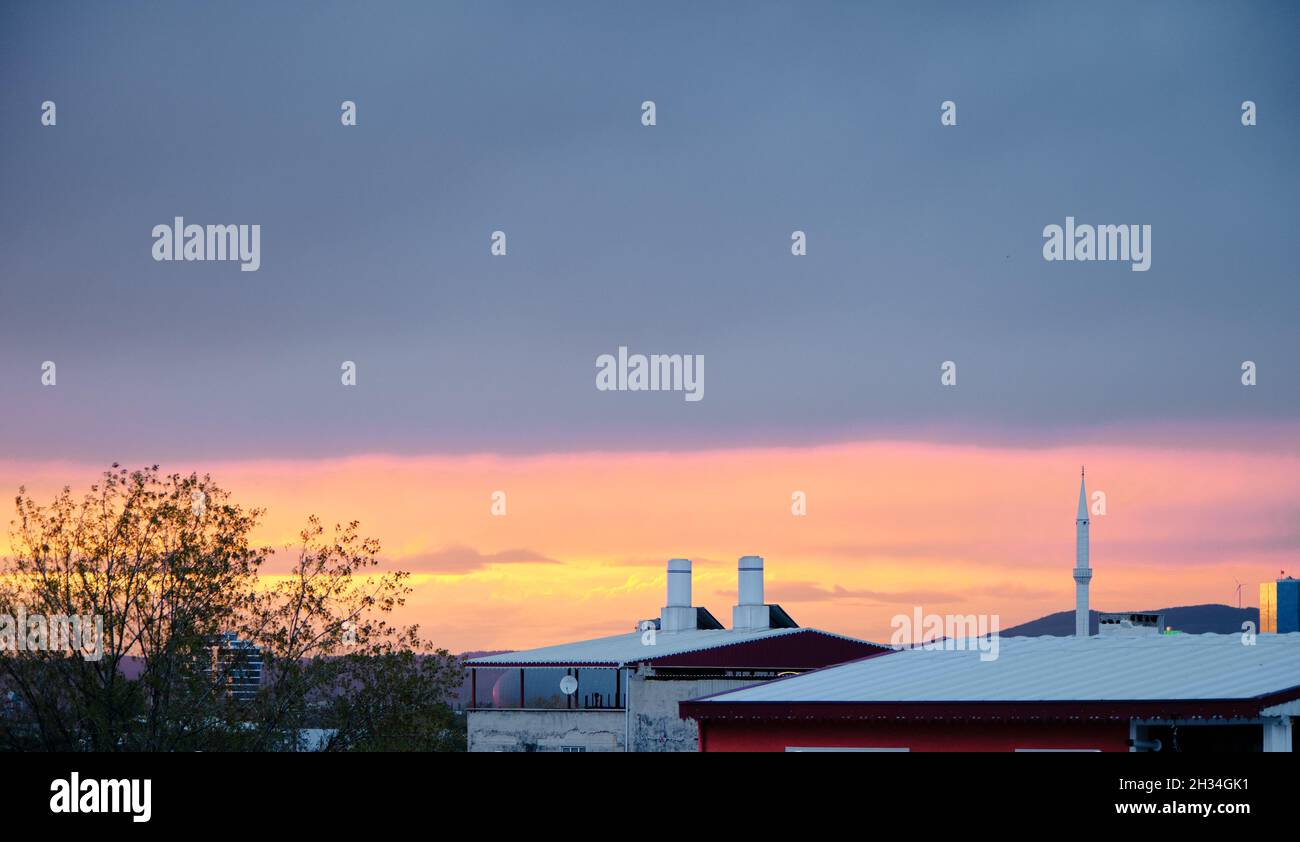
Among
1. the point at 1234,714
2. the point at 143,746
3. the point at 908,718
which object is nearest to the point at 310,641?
the point at 143,746

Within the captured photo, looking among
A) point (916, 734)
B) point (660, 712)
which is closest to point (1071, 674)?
point (916, 734)

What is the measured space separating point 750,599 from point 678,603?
3947mm

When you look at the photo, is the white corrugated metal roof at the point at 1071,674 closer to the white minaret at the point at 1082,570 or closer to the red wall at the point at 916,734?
the red wall at the point at 916,734

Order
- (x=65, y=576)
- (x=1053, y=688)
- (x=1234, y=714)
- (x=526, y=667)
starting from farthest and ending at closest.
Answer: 1. (x=526, y=667)
2. (x=65, y=576)
3. (x=1053, y=688)
4. (x=1234, y=714)

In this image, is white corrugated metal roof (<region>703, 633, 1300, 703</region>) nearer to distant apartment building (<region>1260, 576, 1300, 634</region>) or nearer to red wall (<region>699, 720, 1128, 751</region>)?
red wall (<region>699, 720, 1128, 751</region>)

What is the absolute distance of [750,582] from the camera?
208ft

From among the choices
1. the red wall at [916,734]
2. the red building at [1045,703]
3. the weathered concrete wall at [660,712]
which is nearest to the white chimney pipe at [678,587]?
the weathered concrete wall at [660,712]

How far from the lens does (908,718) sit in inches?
1133

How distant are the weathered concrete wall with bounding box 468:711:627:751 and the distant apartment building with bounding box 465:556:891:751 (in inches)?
1.4

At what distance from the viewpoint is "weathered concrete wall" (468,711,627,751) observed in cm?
5488

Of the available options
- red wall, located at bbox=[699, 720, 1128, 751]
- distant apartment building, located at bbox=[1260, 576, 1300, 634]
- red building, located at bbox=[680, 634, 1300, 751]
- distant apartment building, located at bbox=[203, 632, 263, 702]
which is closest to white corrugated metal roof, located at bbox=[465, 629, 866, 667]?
distant apartment building, located at bbox=[203, 632, 263, 702]

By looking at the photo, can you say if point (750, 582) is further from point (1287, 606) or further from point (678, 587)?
point (1287, 606)
